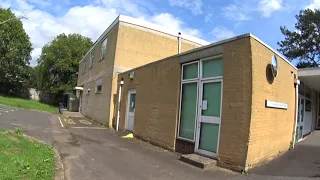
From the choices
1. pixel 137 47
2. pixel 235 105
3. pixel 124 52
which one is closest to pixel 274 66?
pixel 235 105

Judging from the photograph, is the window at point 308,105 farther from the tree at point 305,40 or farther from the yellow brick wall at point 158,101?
the tree at point 305,40

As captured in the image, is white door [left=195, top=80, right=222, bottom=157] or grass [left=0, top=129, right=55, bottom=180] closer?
grass [left=0, top=129, right=55, bottom=180]

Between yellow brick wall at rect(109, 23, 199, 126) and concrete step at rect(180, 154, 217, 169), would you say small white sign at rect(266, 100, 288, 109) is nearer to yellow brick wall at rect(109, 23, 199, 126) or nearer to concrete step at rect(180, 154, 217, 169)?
concrete step at rect(180, 154, 217, 169)

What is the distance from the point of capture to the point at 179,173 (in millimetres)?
7484

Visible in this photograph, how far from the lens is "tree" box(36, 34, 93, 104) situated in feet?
168

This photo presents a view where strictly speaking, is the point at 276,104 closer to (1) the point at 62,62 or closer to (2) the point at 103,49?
(2) the point at 103,49

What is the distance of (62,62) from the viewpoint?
5059 centimetres

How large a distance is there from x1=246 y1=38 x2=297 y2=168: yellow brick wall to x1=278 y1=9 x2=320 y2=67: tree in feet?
88.5

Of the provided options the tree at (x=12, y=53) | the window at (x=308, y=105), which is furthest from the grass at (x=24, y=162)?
the tree at (x=12, y=53)

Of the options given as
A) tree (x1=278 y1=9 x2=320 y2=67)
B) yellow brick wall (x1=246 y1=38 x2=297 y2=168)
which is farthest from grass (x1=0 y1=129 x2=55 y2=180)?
tree (x1=278 y1=9 x2=320 y2=67)

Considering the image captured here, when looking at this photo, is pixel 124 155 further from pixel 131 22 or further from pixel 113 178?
pixel 131 22

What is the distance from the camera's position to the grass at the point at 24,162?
19.8 ft

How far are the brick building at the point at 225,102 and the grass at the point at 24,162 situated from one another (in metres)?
4.24

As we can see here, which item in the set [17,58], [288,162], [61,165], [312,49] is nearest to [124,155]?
[61,165]
